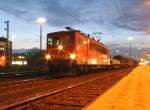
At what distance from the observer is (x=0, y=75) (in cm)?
3203

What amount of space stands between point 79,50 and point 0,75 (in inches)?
327

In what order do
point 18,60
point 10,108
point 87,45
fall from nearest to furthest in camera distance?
1. point 10,108
2. point 87,45
3. point 18,60

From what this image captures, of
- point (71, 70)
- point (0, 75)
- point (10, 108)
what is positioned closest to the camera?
point (10, 108)

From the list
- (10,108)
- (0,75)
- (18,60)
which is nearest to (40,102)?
(10,108)

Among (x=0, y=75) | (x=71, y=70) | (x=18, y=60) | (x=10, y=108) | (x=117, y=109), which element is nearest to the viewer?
(x=10, y=108)

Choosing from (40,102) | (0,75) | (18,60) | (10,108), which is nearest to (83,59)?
(0,75)

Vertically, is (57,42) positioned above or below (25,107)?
above

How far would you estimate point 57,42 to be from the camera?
3491cm

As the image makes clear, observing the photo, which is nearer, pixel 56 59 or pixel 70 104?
pixel 70 104

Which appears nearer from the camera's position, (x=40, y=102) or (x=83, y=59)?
(x=40, y=102)

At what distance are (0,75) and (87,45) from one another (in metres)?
10.9

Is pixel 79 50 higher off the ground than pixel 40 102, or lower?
higher

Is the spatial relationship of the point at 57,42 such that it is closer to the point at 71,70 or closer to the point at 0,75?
the point at 71,70

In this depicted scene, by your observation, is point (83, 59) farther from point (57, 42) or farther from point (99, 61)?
point (99, 61)
